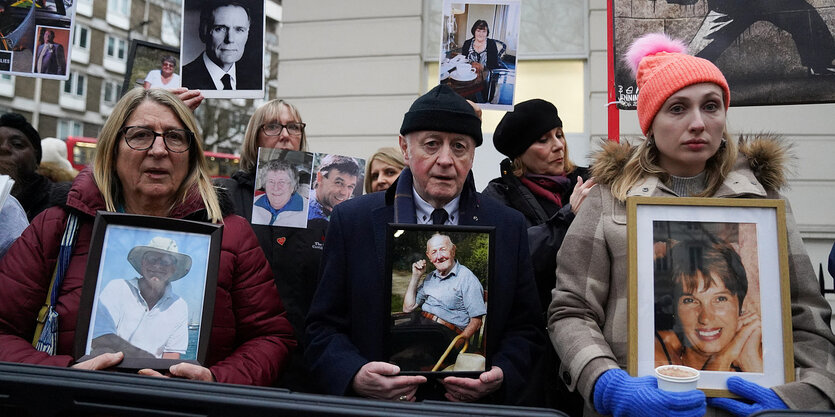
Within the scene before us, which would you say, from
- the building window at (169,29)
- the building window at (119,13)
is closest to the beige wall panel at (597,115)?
the building window at (169,29)

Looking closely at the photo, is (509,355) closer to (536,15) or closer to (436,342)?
(436,342)

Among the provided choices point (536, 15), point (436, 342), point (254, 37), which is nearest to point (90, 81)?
point (536, 15)

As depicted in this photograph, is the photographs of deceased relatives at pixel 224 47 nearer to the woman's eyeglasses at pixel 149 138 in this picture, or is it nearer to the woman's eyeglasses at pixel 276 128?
the woman's eyeglasses at pixel 276 128

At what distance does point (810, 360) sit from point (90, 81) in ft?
127

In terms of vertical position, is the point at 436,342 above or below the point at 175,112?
below

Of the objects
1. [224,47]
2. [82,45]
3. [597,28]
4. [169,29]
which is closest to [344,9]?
[597,28]

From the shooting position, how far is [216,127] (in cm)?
2130

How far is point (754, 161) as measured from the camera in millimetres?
2113

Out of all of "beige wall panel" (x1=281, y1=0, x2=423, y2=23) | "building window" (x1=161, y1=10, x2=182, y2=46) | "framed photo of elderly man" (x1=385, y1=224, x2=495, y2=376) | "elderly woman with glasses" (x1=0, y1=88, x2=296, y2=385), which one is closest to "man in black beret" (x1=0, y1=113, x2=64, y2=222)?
"elderly woman with glasses" (x1=0, y1=88, x2=296, y2=385)

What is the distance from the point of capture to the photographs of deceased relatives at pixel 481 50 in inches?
130

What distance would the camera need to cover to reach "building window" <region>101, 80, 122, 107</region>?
3572 cm

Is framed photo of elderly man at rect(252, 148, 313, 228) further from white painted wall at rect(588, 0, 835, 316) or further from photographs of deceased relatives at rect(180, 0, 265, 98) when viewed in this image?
white painted wall at rect(588, 0, 835, 316)

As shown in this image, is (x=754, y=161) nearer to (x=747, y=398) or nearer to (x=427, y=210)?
(x=747, y=398)

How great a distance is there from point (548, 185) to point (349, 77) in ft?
16.8
